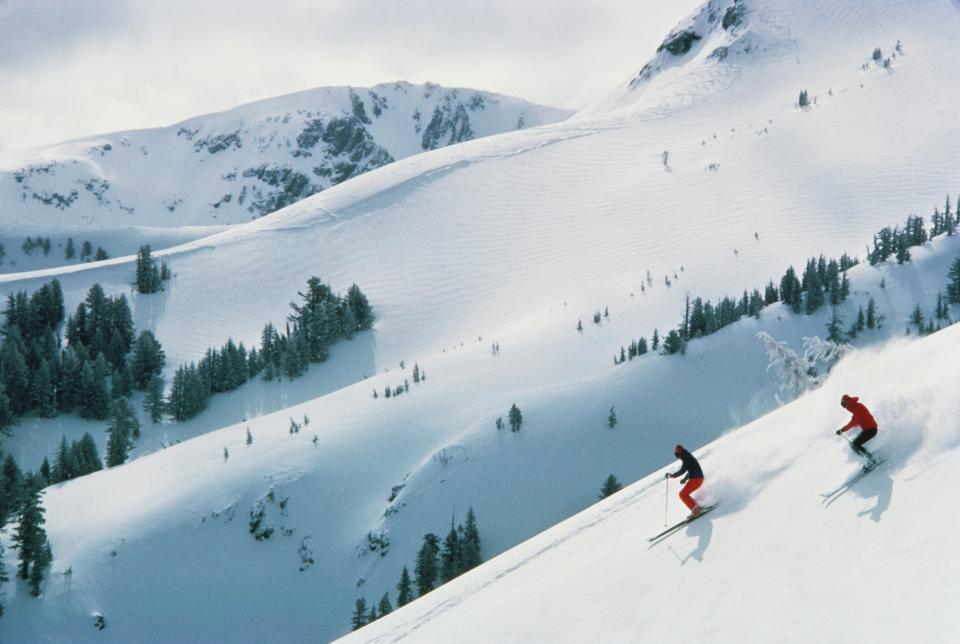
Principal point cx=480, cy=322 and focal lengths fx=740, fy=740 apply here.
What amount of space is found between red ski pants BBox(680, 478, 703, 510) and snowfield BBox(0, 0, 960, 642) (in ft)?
1.57

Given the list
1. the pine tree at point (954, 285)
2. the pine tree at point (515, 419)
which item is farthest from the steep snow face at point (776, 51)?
the pine tree at point (515, 419)

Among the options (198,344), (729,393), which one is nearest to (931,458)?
(729,393)

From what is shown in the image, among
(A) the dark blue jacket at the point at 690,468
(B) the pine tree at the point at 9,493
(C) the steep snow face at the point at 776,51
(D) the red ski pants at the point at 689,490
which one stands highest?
(C) the steep snow face at the point at 776,51

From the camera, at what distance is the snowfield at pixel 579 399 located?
476 inches

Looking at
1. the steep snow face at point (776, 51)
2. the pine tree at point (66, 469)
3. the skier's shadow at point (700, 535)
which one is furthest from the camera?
the steep snow face at point (776, 51)

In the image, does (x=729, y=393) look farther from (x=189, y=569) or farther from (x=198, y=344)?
(x=198, y=344)

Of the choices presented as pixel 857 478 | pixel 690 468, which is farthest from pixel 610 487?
pixel 857 478

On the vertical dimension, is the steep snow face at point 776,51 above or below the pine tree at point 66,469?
above

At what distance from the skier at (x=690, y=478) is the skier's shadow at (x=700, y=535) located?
0.88ft

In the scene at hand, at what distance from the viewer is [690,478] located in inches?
585

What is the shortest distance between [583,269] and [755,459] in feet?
233

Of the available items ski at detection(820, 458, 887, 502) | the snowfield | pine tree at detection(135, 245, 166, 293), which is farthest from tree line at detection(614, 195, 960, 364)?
pine tree at detection(135, 245, 166, 293)

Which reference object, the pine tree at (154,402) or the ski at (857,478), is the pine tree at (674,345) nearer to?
the ski at (857,478)

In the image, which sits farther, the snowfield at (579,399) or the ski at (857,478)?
the ski at (857,478)
